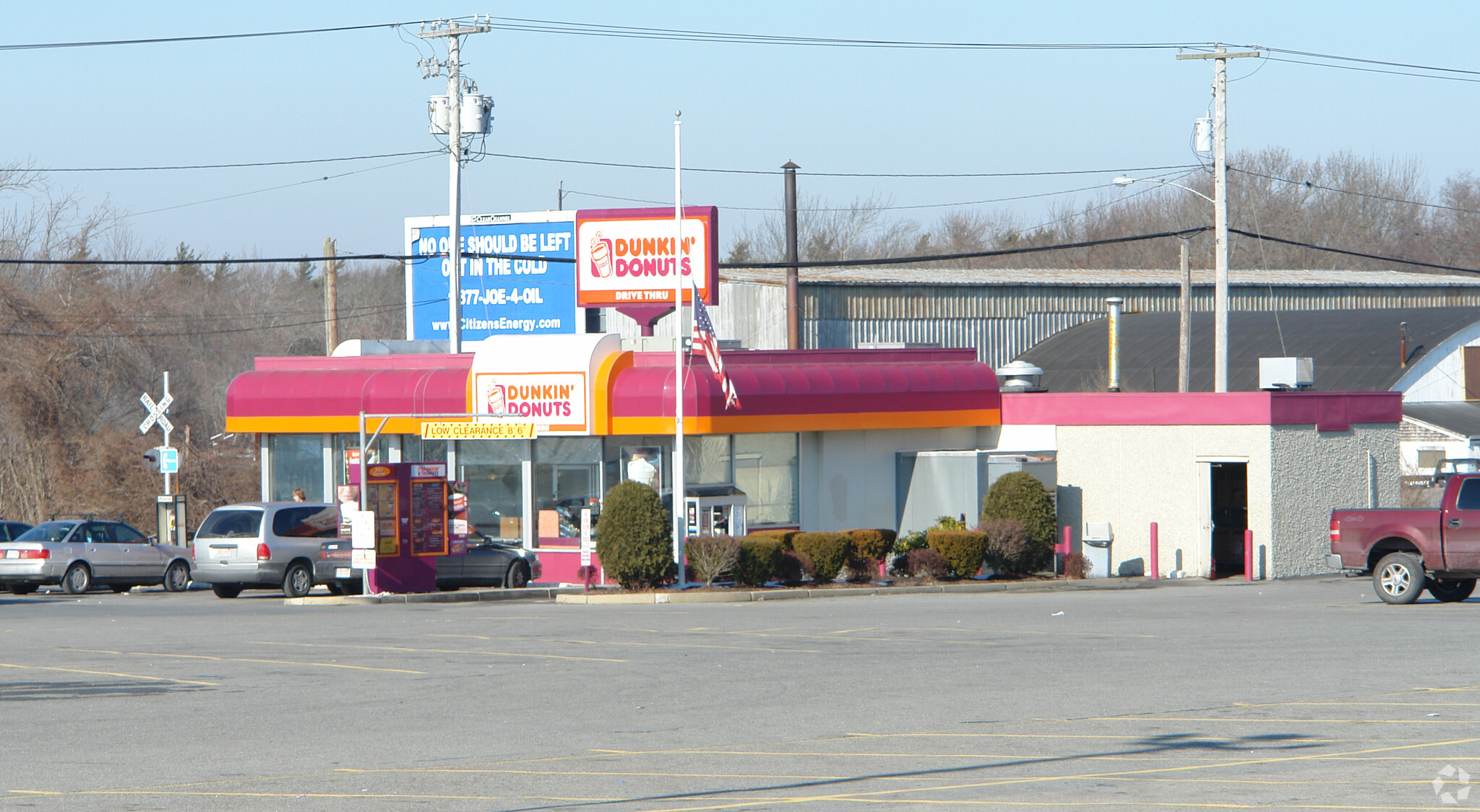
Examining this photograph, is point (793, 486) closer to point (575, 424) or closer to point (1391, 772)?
point (575, 424)

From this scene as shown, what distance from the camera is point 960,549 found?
29.1m

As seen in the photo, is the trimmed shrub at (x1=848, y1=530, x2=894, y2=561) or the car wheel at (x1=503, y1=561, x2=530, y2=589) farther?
the trimmed shrub at (x1=848, y1=530, x2=894, y2=561)

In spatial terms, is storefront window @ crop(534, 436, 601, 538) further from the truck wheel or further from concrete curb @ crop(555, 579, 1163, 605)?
the truck wheel

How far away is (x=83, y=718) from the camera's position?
12.0m

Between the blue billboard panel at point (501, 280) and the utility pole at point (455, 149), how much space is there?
32.0 ft

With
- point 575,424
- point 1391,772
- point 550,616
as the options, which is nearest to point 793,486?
point 575,424

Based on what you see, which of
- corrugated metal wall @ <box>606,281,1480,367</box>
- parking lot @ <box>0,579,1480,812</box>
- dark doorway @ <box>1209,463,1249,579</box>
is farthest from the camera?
corrugated metal wall @ <box>606,281,1480,367</box>

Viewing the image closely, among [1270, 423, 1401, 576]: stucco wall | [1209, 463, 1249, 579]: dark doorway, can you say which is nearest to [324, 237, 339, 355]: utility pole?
[1209, 463, 1249, 579]: dark doorway

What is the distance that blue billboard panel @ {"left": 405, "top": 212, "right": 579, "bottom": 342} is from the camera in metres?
46.1

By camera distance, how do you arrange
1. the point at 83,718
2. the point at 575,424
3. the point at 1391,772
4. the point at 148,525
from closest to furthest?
the point at 1391,772 → the point at 83,718 → the point at 575,424 → the point at 148,525

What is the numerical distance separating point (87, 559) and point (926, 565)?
15944 mm

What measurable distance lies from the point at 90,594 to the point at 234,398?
15.3ft

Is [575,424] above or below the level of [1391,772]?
above

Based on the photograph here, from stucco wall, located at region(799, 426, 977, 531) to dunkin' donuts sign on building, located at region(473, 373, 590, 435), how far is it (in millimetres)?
4631
